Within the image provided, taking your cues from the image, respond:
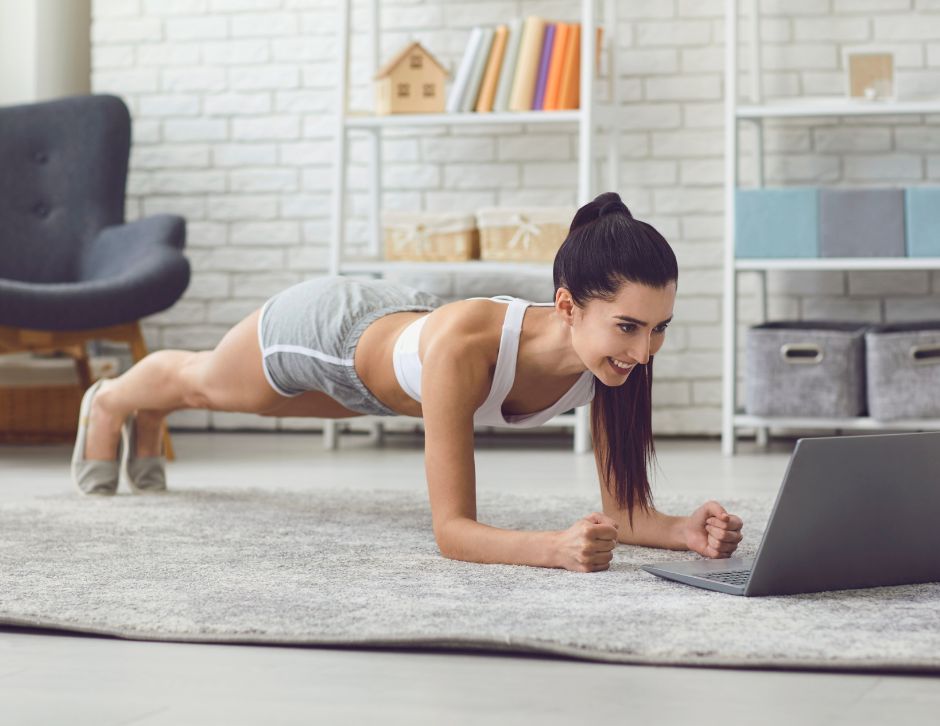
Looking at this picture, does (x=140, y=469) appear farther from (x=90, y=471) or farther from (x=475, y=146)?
(x=475, y=146)

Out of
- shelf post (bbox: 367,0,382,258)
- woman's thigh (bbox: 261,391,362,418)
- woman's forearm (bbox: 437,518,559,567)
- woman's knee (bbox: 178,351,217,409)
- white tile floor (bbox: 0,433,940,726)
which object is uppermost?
shelf post (bbox: 367,0,382,258)

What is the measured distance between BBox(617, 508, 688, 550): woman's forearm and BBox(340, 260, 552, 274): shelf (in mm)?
1562

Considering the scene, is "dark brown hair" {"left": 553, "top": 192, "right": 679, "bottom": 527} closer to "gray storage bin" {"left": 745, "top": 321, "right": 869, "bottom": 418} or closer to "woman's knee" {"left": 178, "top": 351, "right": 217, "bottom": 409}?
"woman's knee" {"left": 178, "top": 351, "right": 217, "bottom": 409}

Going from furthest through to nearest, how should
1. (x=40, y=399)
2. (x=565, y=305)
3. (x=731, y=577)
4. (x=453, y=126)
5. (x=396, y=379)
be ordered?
(x=453, y=126) < (x=40, y=399) < (x=396, y=379) < (x=565, y=305) < (x=731, y=577)

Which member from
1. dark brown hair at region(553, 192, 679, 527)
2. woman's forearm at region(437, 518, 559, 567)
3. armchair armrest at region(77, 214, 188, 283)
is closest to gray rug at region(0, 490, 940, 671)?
woman's forearm at region(437, 518, 559, 567)

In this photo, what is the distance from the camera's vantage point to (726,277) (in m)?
3.43

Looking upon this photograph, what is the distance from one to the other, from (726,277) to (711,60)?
762 millimetres

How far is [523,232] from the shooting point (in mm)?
→ 3465

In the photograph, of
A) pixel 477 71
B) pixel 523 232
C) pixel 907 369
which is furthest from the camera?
pixel 477 71

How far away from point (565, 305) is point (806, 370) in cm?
179

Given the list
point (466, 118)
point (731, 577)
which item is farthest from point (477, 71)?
point (731, 577)

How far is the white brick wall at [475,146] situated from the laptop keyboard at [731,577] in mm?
2255

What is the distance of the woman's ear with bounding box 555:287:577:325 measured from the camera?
168 centimetres

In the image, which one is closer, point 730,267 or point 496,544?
point 496,544
